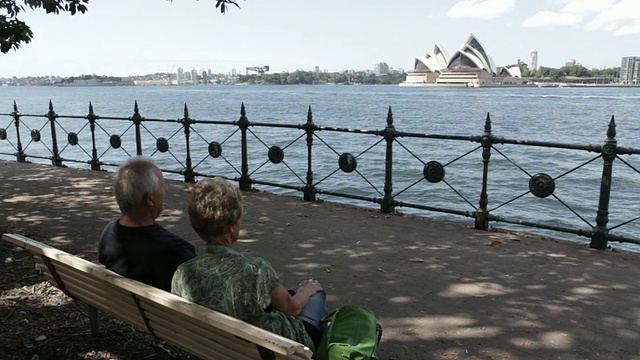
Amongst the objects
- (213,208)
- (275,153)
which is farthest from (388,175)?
(213,208)

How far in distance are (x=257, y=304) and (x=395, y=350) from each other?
5.02ft

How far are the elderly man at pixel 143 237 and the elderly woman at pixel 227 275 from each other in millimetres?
294

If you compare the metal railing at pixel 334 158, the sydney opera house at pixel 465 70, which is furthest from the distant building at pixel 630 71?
the metal railing at pixel 334 158

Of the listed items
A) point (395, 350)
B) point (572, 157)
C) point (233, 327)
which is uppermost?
point (233, 327)

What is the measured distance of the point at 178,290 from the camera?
2689 mm

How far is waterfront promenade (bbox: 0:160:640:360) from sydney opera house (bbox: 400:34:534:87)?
107749 millimetres

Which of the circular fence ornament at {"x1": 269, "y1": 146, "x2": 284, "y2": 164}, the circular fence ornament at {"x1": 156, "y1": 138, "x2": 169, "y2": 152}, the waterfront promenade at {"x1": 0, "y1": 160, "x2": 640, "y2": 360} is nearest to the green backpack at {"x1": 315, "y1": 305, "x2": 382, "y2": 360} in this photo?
the waterfront promenade at {"x1": 0, "y1": 160, "x2": 640, "y2": 360}

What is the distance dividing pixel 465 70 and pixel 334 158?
102648mm

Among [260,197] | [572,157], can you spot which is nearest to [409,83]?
[572,157]

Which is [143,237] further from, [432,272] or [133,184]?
[432,272]

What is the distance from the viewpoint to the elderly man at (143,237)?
9.75 feet

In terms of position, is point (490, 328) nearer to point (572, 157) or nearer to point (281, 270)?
point (281, 270)

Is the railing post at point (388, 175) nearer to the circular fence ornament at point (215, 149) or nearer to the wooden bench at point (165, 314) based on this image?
the circular fence ornament at point (215, 149)

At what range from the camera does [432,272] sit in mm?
5188
